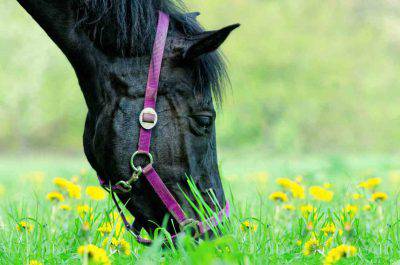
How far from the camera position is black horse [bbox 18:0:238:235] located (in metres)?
2.62

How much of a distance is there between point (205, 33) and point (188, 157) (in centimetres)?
56

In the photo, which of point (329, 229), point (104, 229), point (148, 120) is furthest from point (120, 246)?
point (329, 229)

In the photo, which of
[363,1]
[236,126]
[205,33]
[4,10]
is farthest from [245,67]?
[205,33]

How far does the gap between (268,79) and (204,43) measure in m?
27.5

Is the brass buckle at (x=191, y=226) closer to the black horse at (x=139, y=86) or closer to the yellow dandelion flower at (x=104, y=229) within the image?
the black horse at (x=139, y=86)

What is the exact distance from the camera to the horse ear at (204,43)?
2.57 m

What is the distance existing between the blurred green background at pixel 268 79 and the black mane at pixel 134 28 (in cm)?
2381

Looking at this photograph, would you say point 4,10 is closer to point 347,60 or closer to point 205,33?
point 347,60

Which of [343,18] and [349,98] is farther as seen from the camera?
[343,18]

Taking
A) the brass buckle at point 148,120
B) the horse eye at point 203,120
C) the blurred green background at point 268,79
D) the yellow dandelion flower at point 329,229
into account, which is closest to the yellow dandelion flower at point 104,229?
the brass buckle at point 148,120

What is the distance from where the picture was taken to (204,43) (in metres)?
2.63

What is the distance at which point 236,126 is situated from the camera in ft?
100

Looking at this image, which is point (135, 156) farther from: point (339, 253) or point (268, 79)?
point (268, 79)

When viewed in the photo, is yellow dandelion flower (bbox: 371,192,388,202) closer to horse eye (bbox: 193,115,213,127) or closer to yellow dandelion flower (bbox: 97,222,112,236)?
horse eye (bbox: 193,115,213,127)
